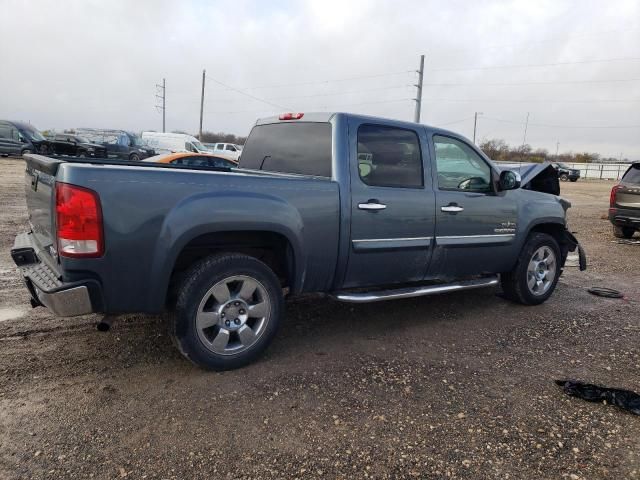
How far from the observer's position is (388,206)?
407 cm

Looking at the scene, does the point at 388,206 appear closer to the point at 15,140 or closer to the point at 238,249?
the point at 238,249

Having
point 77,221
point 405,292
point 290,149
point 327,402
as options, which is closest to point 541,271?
point 405,292

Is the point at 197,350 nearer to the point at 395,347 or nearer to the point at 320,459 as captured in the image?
the point at 320,459

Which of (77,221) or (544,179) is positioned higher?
(544,179)

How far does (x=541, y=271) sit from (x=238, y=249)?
3597mm

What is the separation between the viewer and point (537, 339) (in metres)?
4.48

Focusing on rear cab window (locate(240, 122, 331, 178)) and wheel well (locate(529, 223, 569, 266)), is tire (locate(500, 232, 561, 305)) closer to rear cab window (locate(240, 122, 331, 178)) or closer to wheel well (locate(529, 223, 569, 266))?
Result: wheel well (locate(529, 223, 569, 266))

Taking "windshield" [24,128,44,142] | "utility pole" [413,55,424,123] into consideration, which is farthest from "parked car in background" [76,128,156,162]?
"utility pole" [413,55,424,123]

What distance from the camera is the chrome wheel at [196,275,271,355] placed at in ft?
11.1

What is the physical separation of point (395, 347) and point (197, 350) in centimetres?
167

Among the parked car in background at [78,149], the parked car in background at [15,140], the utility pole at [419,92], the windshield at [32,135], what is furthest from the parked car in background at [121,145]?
the utility pole at [419,92]

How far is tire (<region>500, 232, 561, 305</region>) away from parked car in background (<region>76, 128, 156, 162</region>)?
26269 millimetres

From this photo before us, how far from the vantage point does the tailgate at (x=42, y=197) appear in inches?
121

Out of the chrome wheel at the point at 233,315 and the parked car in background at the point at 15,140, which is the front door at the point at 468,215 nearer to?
the chrome wheel at the point at 233,315
